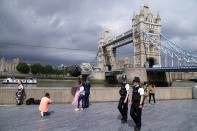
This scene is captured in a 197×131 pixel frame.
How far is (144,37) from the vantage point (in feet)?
275

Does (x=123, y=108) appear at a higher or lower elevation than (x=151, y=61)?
lower

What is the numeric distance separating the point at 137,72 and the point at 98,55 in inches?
1908

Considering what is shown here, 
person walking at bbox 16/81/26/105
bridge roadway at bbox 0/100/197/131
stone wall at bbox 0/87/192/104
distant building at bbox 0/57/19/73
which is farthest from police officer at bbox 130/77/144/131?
distant building at bbox 0/57/19/73

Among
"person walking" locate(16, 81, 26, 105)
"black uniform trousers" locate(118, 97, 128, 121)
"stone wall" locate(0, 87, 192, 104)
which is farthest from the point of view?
"stone wall" locate(0, 87, 192, 104)

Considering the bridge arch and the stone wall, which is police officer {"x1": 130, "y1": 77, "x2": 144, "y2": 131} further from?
the bridge arch

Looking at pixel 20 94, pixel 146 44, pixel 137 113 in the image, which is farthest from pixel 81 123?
pixel 146 44

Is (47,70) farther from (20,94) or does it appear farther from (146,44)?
(20,94)

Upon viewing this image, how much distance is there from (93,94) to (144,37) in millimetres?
71987

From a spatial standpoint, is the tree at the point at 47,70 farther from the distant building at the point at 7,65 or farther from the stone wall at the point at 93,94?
the stone wall at the point at 93,94

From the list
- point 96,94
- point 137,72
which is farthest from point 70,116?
point 137,72

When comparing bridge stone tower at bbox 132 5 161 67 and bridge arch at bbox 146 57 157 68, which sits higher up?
bridge stone tower at bbox 132 5 161 67

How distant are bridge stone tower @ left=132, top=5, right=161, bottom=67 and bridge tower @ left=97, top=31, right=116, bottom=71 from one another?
58.6ft

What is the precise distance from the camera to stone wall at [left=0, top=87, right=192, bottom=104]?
11.9 metres

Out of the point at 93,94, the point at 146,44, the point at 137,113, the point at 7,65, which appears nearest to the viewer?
the point at 137,113
